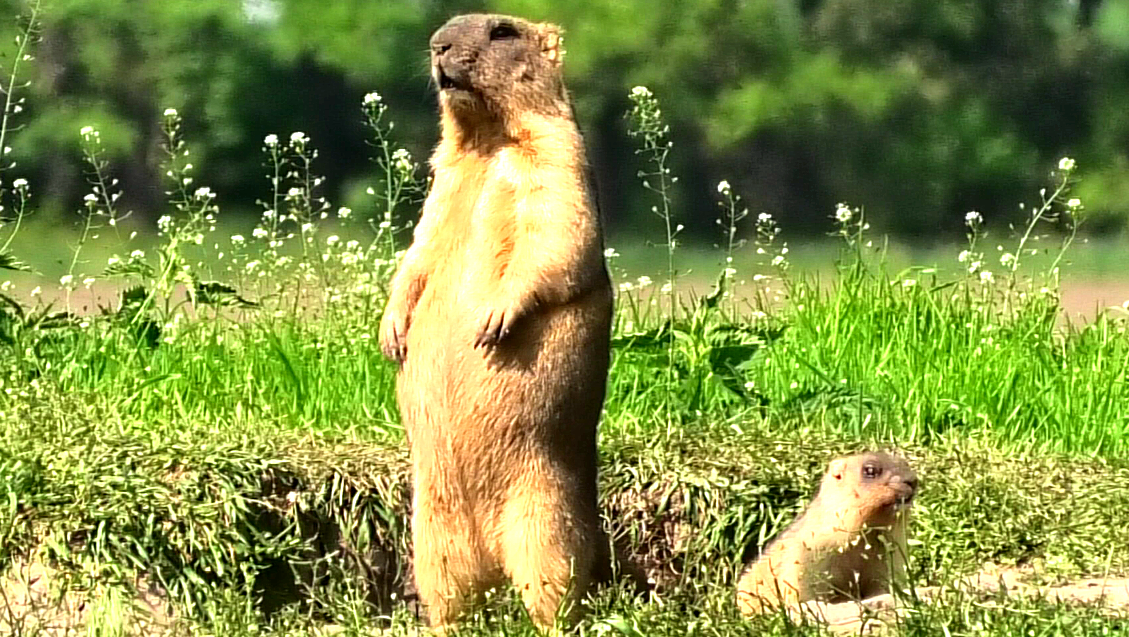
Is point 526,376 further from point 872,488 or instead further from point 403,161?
point 403,161

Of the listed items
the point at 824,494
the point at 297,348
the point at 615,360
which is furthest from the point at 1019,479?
the point at 297,348

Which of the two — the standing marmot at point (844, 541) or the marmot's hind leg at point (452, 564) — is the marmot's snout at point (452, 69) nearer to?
the marmot's hind leg at point (452, 564)

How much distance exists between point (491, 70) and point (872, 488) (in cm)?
152

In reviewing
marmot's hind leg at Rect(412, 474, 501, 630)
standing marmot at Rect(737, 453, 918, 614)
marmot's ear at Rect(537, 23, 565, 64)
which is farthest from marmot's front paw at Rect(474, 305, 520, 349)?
standing marmot at Rect(737, 453, 918, 614)

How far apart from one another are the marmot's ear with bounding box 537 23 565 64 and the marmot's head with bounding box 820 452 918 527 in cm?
137

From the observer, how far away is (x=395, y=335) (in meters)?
4.12

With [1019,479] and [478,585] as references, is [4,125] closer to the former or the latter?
[478,585]

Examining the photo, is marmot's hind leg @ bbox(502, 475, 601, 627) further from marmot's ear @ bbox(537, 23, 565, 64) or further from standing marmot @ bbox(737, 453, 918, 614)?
marmot's ear @ bbox(537, 23, 565, 64)

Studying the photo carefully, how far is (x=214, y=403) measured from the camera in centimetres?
591

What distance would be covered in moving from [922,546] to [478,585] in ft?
5.23

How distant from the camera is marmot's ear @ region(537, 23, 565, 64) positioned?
414 centimetres

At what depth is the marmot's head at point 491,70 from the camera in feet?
13.1

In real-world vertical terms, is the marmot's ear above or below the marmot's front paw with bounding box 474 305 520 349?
above

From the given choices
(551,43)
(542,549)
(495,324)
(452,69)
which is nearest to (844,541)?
(542,549)
